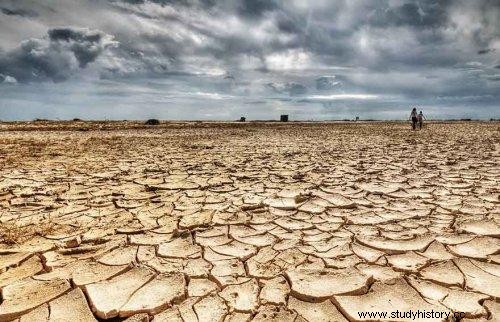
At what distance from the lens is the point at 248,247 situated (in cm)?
221

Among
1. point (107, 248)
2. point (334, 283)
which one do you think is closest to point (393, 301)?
point (334, 283)

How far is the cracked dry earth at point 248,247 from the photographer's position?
1553 millimetres

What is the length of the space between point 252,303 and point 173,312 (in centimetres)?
37

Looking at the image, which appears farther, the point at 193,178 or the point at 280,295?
the point at 193,178

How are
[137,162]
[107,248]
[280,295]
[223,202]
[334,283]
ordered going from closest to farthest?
[280,295] < [334,283] < [107,248] < [223,202] < [137,162]

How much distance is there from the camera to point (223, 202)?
3.25m

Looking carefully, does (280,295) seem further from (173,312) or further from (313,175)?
(313,175)

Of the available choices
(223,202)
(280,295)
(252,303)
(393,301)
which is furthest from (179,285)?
(223,202)

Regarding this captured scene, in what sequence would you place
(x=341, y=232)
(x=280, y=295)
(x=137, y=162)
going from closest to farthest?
(x=280, y=295), (x=341, y=232), (x=137, y=162)

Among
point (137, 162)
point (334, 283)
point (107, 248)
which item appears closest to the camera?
point (334, 283)

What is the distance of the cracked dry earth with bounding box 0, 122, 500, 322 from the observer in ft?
5.09

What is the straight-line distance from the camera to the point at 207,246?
224 centimetres

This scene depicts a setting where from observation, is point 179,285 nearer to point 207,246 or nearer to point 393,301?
point 207,246

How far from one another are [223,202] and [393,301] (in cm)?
196
